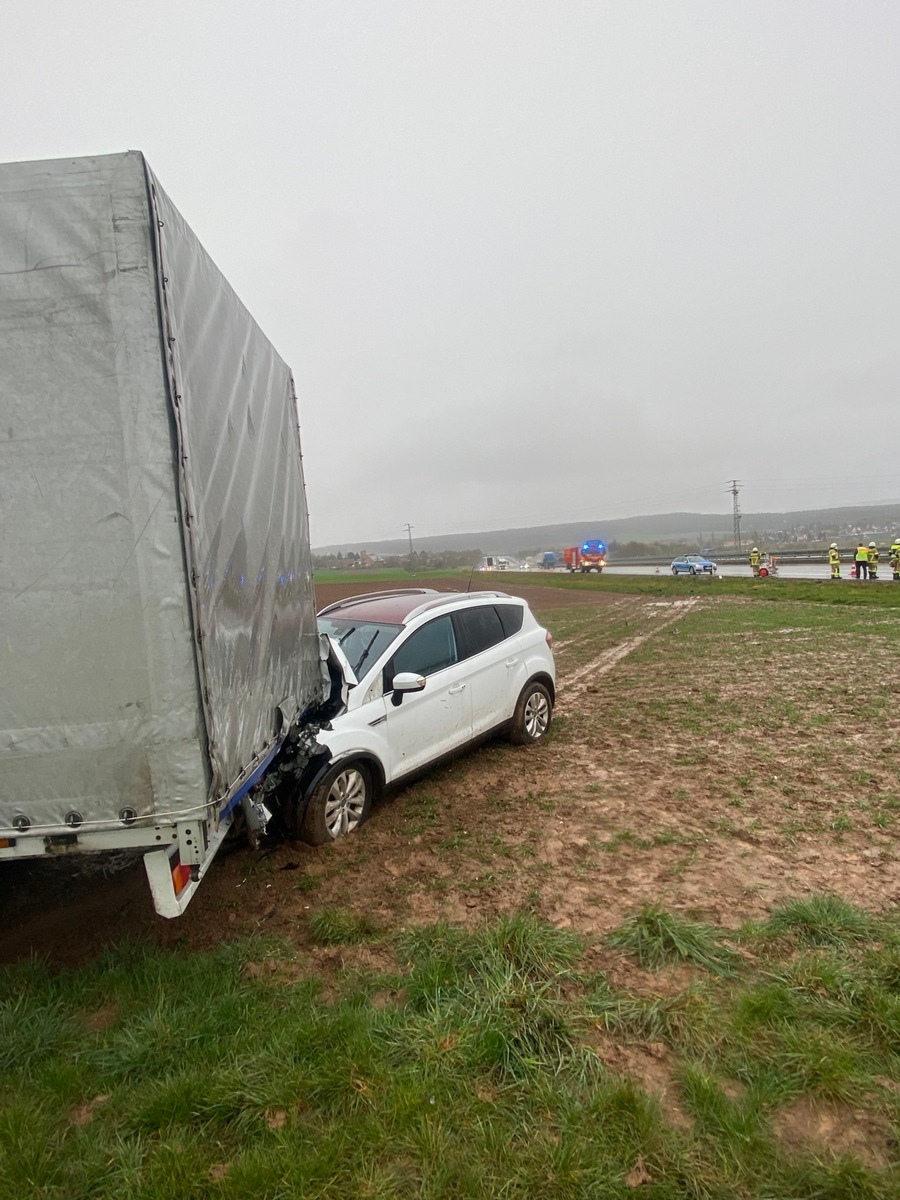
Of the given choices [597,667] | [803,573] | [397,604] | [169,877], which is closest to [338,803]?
[169,877]

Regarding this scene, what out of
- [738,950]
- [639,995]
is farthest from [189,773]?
[738,950]

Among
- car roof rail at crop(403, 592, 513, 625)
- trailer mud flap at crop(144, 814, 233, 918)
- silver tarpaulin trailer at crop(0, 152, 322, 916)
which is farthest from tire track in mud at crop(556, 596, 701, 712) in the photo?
silver tarpaulin trailer at crop(0, 152, 322, 916)

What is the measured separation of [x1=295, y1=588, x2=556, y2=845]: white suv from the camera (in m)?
4.50

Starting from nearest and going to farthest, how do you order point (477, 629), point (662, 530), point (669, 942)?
point (669, 942) → point (477, 629) → point (662, 530)

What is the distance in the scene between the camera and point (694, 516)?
179125 millimetres

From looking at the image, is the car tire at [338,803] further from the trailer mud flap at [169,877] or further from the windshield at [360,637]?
the trailer mud flap at [169,877]

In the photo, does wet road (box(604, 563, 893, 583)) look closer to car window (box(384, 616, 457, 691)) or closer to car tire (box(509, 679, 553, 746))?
car tire (box(509, 679, 553, 746))

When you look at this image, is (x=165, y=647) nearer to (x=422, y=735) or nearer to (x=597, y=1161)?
(x=597, y=1161)

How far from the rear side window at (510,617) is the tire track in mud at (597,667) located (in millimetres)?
2182

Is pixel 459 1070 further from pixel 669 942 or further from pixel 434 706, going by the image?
pixel 434 706

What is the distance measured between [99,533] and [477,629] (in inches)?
158

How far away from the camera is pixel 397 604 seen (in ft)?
20.0

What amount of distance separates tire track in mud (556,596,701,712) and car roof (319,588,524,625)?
2.87 m

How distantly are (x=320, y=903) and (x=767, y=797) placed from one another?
11.6 ft
